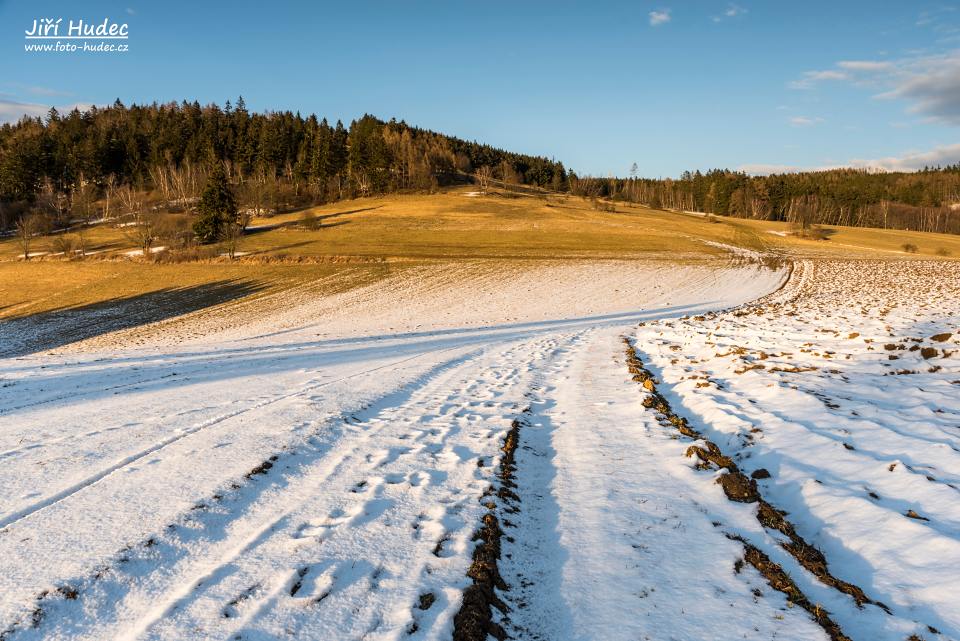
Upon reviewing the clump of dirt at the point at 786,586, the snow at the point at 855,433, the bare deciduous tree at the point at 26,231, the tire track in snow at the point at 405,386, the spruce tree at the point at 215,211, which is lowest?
the tire track in snow at the point at 405,386

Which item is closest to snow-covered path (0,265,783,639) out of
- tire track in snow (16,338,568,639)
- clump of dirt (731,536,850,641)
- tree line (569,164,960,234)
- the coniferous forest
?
tire track in snow (16,338,568,639)

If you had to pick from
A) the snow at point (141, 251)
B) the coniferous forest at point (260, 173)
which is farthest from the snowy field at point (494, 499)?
the coniferous forest at point (260, 173)

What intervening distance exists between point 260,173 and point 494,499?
11513cm

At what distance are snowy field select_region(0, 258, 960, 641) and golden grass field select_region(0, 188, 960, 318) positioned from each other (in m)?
32.3

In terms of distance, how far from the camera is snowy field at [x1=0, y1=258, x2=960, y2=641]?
3.93 metres

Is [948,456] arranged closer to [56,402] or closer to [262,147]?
[56,402]

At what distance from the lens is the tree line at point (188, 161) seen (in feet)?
295

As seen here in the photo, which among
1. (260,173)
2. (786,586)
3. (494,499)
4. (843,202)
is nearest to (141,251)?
(260,173)

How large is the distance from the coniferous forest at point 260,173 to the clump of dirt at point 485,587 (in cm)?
8768

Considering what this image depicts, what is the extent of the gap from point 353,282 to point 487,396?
106 ft

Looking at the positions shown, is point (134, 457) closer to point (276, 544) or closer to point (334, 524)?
point (276, 544)

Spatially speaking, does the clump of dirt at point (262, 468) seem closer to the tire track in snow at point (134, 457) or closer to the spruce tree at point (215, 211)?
the tire track in snow at point (134, 457)

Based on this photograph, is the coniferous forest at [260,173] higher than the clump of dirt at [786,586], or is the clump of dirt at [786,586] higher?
the coniferous forest at [260,173]

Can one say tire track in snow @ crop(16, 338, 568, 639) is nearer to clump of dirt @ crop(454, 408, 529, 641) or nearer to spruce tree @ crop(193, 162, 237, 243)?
clump of dirt @ crop(454, 408, 529, 641)
